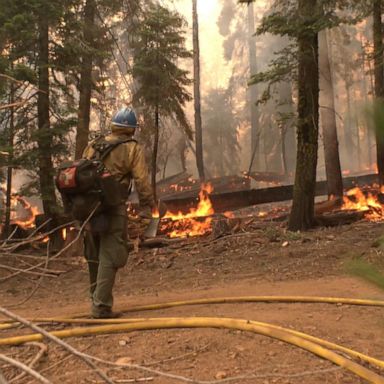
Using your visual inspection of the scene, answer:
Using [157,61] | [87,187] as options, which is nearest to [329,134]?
[157,61]

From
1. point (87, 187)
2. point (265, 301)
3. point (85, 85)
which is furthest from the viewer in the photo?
point (85, 85)

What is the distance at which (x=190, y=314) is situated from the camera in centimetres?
522

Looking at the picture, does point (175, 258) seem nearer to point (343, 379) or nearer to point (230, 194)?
point (343, 379)

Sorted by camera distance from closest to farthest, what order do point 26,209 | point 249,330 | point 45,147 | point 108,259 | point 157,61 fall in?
point 249,330, point 108,259, point 45,147, point 157,61, point 26,209

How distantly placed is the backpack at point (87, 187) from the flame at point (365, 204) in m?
9.94

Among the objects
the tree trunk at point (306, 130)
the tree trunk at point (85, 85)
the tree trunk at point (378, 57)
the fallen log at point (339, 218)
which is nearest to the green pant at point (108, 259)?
the tree trunk at point (306, 130)

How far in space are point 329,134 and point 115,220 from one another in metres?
12.1

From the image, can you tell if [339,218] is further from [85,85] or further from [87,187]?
[87,187]

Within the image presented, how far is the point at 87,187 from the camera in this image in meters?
4.82

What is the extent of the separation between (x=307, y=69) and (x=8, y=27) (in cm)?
653

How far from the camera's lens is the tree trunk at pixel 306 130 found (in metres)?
10.4

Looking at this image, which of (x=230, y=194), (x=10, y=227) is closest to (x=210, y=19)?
(x=230, y=194)

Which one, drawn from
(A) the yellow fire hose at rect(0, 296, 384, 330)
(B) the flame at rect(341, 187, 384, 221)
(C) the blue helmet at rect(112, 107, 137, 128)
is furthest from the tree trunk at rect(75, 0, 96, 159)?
(A) the yellow fire hose at rect(0, 296, 384, 330)

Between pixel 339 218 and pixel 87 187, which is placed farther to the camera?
pixel 339 218
